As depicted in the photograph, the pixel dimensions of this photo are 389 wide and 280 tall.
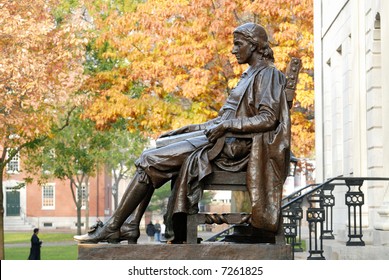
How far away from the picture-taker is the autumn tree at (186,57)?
2870 centimetres

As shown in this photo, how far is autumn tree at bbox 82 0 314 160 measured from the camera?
28703 millimetres

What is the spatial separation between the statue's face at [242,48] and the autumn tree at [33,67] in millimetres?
18858

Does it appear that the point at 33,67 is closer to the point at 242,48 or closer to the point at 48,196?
the point at 242,48

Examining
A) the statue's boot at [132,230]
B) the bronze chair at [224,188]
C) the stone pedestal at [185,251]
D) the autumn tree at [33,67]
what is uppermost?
the autumn tree at [33,67]

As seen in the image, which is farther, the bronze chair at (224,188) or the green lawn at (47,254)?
the green lawn at (47,254)

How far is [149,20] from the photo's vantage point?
100ft

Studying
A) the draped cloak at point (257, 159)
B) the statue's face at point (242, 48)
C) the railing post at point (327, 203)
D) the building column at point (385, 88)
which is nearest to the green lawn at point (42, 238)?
the railing post at point (327, 203)

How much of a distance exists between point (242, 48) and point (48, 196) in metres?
80.7

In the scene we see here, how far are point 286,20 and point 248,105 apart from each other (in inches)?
806

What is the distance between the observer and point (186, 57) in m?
29.1

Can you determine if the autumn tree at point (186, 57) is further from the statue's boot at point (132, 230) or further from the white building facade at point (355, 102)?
the statue's boot at point (132, 230)

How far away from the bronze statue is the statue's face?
34cm

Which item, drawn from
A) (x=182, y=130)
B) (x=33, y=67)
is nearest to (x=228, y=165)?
(x=182, y=130)

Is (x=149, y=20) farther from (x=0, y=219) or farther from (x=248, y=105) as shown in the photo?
(x=248, y=105)
